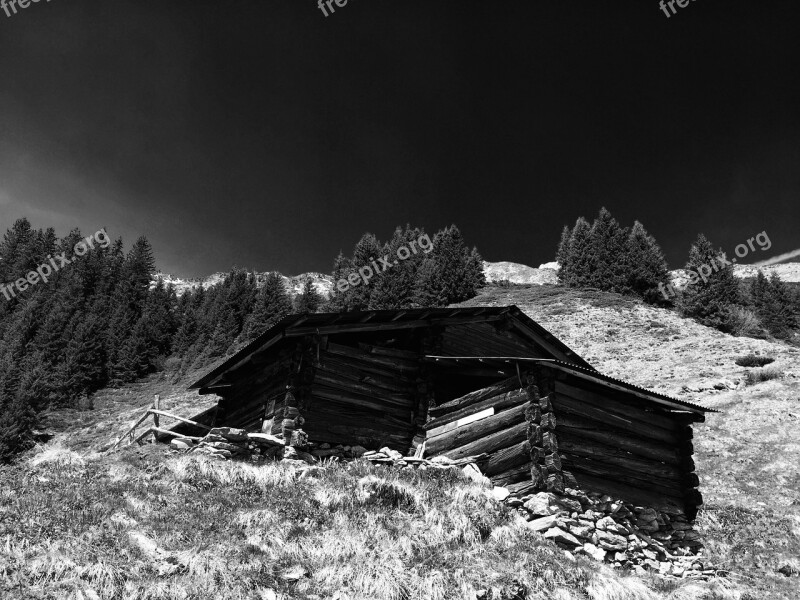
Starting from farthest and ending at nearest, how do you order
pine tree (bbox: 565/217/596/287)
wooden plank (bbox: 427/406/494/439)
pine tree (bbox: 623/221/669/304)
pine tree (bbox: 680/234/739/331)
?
pine tree (bbox: 565/217/596/287) < pine tree (bbox: 623/221/669/304) < pine tree (bbox: 680/234/739/331) < wooden plank (bbox: 427/406/494/439)

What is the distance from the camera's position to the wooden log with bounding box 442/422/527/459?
14.1 metres

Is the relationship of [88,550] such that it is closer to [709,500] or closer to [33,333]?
[709,500]

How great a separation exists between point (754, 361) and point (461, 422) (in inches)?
1109

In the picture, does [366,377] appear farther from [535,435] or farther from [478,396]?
[535,435]

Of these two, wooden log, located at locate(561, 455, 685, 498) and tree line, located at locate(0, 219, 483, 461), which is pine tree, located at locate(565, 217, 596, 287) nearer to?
tree line, located at locate(0, 219, 483, 461)

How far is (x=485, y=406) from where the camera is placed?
15.4m

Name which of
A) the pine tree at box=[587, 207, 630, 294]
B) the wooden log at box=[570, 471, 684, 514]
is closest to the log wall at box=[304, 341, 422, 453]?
the wooden log at box=[570, 471, 684, 514]

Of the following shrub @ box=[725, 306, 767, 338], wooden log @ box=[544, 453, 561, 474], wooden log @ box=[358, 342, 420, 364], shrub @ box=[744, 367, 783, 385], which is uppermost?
shrub @ box=[725, 306, 767, 338]

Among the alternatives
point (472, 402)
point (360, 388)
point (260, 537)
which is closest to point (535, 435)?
point (472, 402)

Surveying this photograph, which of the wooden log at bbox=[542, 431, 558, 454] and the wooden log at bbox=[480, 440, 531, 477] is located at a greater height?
the wooden log at bbox=[542, 431, 558, 454]

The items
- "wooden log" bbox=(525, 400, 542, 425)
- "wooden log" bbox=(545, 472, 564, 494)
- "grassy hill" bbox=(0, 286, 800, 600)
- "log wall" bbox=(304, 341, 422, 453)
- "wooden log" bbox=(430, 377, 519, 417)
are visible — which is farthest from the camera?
"log wall" bbox=(304, 341, 422, 453)

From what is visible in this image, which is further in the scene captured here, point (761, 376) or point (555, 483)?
point (761, 376)

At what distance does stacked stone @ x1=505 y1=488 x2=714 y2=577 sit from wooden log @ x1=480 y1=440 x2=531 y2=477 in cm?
91

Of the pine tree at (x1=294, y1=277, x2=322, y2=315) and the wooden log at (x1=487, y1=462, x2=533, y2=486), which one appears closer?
the wooden log at (x1=487, y1=462, x2=533, y2=486)
